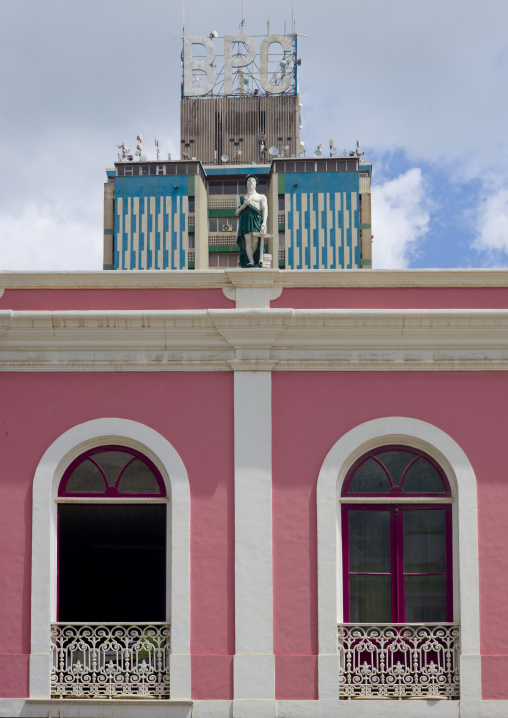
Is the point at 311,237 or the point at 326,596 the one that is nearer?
the point at 326,596

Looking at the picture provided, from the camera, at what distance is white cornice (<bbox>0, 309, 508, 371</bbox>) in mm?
13219

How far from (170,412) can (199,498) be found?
1.19m

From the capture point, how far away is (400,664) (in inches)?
492

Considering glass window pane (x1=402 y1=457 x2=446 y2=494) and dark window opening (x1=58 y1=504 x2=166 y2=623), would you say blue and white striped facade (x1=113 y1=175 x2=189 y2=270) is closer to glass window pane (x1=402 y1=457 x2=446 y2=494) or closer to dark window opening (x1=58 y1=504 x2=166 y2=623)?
dark window opening (x1=58 y1=504 x2=166 y2=623)

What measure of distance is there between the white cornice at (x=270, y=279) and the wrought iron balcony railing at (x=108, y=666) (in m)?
4.47

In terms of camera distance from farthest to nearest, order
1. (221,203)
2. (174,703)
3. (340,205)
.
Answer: (221,203) → (340,205) → (174,703)

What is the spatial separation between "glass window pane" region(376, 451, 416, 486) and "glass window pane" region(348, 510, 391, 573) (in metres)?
0.50

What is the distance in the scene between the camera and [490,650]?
41.7 ft

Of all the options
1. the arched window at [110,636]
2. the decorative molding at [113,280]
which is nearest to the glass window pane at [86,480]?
the arched window at [110,636]

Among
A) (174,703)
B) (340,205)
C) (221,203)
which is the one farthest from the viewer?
(221,203)

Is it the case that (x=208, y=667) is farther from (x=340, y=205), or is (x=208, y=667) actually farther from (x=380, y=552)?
(x=340, y=205)

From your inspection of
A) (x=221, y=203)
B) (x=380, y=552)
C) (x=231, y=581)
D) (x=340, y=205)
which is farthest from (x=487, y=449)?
(x=221, y=203)

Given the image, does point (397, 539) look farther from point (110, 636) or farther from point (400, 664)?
point (110, 636)

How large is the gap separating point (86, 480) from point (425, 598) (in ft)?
15.4
